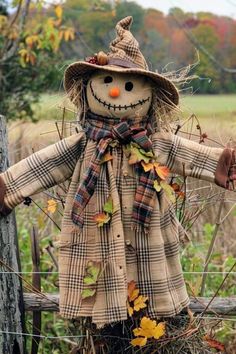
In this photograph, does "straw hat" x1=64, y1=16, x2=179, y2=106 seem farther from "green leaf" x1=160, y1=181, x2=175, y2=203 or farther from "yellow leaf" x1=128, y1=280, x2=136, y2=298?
"yellow leaf" x1=128, y1=280, x2=136, y2=298

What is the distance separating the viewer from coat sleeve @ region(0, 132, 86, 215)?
91.3 inches

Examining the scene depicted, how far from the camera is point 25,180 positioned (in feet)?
7.62

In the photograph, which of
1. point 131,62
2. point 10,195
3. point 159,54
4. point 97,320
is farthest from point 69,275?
point 159,54

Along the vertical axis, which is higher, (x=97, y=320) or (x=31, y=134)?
(x=31, y=134)

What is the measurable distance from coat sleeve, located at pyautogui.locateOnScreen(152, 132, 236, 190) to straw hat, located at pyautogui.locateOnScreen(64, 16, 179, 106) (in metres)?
0.14

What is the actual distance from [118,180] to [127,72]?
1.17 feet

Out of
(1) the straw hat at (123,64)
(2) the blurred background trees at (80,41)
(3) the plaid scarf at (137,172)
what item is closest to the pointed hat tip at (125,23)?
(1) the straw hat at (123,64)

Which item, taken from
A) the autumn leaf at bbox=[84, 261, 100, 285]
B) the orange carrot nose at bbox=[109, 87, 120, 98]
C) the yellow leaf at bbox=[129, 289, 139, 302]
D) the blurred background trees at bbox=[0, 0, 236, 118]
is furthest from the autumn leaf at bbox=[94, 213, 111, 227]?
the blurred background trees at bbox=[0, 0, 236, 118]

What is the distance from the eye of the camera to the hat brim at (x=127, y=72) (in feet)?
7.23

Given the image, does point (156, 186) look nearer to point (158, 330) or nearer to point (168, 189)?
point (168, 189)

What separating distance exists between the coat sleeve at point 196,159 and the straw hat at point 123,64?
0.45 ft

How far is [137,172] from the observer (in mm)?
2277

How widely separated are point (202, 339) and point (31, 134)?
2.59 metres

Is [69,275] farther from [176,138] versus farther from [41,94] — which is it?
[41,94]
